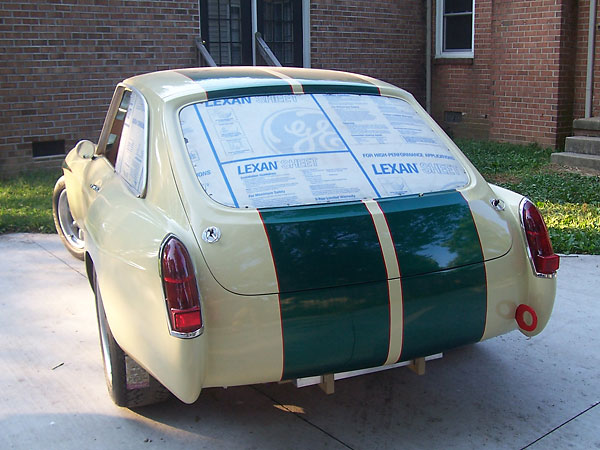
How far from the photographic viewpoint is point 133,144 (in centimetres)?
408

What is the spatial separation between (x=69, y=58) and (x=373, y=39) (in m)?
5.54

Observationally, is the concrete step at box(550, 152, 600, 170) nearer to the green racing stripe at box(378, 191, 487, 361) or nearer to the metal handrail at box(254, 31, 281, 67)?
the metal handrail at box(254, 31, 281, 67)

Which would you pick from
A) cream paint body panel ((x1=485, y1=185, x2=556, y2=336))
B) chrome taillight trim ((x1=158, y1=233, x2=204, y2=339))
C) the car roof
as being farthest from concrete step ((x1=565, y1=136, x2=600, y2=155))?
chrome taillight trim ((x1=158, y1=233, x2=204, y2=339))

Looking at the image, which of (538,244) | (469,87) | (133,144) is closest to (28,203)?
(133,144)

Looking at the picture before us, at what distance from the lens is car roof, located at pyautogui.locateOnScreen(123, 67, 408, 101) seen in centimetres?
384

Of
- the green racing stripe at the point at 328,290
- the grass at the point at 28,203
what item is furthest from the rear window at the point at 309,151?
the grass at the point at 28,203

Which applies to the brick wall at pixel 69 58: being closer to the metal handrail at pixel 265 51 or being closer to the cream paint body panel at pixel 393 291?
the metal handrail at pixel 265 51

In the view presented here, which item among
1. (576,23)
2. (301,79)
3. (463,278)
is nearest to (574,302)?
(463,278)

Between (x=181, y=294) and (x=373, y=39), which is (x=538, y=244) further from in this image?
(x=373, y=39)

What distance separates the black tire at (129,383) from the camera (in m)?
3.65

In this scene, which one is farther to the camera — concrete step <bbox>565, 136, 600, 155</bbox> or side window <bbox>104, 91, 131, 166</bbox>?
concrete step <bbox>565, 136, 600, 155</bbox>

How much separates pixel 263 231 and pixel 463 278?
931mm

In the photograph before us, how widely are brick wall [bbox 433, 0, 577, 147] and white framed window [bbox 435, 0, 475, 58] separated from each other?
480mm

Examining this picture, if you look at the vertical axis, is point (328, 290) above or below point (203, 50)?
below
